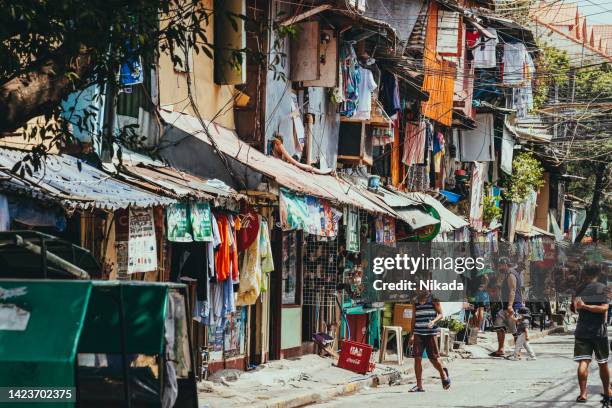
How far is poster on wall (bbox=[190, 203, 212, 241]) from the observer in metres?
14.2

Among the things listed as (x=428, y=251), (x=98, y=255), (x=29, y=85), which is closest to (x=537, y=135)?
(x=428, y=251)

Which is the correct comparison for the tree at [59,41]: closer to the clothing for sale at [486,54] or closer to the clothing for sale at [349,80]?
the clothing for sale at [349,80]

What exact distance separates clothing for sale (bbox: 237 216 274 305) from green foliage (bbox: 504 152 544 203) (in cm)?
2584

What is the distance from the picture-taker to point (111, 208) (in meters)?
11.6

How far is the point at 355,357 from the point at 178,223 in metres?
6.66

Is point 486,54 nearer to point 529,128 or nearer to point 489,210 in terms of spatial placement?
point 489,210

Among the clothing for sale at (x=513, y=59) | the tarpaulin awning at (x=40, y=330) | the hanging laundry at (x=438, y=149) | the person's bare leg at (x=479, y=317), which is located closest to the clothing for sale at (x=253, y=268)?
the tarpaulin awning at (x=40, y=330)

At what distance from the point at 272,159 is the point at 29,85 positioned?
10.3 m

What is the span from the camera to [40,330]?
591 centimetres

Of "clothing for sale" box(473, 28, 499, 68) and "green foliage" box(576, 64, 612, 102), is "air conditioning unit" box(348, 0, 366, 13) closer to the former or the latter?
"clothing for sale" box(473, 28, 499, 68)

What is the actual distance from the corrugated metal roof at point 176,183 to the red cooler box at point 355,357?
475 cm

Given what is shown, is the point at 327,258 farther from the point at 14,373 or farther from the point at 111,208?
the point at 14,373

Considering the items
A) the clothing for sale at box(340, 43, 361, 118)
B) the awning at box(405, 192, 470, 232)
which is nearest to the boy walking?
the awning at box(405, 192, 470, 232)

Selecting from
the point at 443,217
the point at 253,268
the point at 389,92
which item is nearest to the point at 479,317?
the point at 443,217
